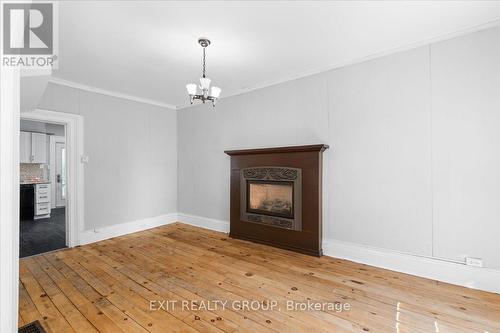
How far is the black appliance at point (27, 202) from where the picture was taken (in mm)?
6109

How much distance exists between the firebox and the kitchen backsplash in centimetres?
681

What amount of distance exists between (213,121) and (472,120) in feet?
13.2

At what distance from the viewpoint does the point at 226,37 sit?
106 inches

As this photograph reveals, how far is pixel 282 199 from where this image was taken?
3857 millimetres

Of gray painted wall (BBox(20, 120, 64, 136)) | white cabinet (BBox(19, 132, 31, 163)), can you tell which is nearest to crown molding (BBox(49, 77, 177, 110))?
gray painted wall (BBox(20, 120, 64, 136))

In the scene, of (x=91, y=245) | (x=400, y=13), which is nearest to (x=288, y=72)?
(x=400, y=13)

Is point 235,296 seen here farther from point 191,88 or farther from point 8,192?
point 191,88

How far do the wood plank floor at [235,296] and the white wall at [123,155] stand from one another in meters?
1.16

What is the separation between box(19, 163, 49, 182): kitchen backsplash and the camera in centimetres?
687

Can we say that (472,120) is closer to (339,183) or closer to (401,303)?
(339,183)

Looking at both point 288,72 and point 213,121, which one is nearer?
point 288,72

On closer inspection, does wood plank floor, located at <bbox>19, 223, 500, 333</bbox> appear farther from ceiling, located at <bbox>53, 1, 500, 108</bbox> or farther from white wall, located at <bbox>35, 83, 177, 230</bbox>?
ceiling, located at <bbox>53, 1, 500, 108</bbox>

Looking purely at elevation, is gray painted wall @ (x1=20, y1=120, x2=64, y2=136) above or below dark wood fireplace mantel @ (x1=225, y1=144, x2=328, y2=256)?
above

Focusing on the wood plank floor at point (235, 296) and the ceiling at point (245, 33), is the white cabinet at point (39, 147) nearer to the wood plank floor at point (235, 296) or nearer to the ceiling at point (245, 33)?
the ceiling at point (245, 33)
